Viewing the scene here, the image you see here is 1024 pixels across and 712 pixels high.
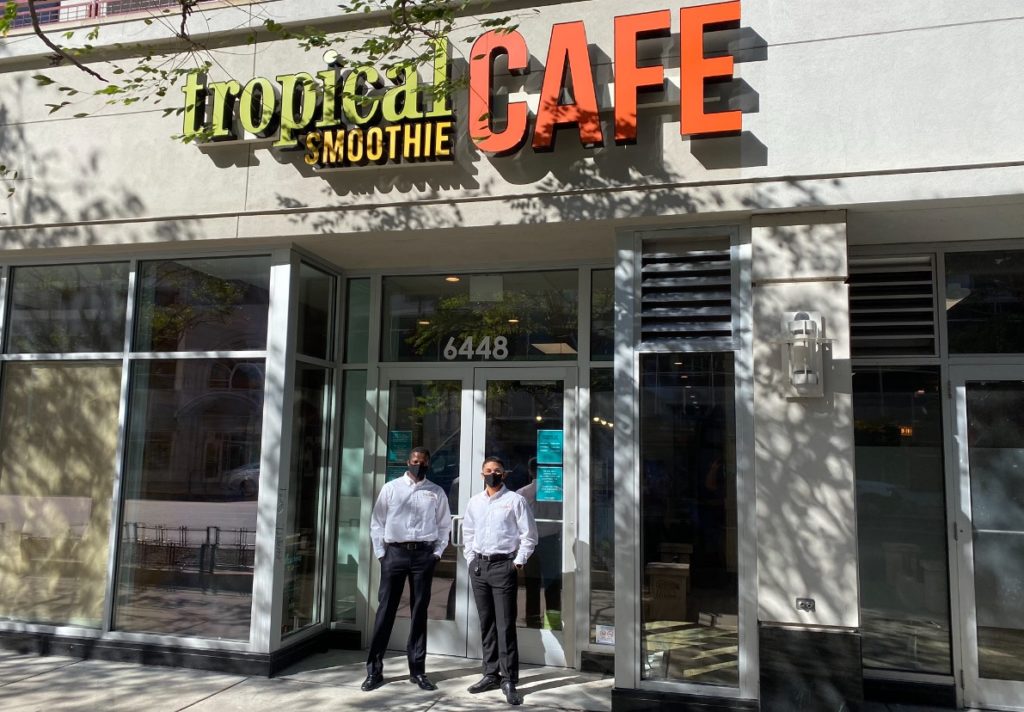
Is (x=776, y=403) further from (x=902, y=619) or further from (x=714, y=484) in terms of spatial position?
(x=902, y=619)

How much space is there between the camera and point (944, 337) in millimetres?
6445

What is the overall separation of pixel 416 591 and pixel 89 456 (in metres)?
3.55

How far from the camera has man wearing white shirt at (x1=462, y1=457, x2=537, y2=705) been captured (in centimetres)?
625

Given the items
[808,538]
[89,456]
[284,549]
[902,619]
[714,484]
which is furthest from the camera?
[89,456]

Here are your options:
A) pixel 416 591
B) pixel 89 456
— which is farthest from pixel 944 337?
pixel 89 456

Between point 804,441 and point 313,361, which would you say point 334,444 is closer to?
point 313,361

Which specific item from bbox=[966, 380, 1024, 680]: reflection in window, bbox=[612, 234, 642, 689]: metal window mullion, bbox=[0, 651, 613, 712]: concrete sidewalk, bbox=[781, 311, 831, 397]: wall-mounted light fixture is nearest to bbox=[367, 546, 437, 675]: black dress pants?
bbox=[0, 651, 613, 712]: concrete sidewalk

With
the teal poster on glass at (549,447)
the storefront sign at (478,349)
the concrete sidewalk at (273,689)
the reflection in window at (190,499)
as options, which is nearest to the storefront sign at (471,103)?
the storefront sign at (478,349)

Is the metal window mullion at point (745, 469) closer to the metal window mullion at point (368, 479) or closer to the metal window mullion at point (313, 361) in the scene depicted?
the metal window mullion at point (368, 479)

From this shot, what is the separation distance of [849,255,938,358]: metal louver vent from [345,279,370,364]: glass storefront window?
14.8 feet

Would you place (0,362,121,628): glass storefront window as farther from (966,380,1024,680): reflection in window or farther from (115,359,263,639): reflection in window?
(966,380,1024,680): reflection in window

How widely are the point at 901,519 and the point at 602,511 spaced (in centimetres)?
243

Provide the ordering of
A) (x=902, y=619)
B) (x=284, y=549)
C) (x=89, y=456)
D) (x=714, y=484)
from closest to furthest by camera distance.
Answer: (x=714, y=484)
(x=902, y=619)
(x=284, y=549)
(x=89, y=456)

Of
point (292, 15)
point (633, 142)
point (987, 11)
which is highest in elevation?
point (292, 15)
